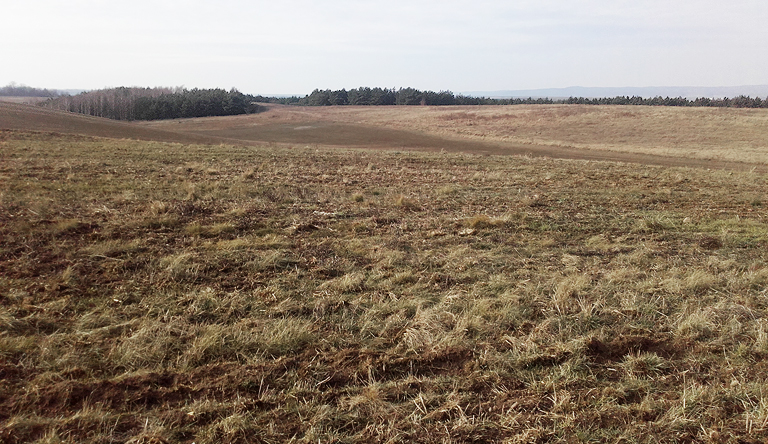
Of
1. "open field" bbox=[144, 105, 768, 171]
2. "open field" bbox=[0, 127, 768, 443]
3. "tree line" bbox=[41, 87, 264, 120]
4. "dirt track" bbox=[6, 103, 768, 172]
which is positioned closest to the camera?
"open field" bbox=[0, 127, 768, 443]

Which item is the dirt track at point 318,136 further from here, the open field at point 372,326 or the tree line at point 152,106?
the open field at point 372,326

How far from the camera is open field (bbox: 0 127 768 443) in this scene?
3.09 meters

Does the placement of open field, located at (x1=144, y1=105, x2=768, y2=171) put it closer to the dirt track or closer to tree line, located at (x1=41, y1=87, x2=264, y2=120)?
the dirt track

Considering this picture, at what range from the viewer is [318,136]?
173ft

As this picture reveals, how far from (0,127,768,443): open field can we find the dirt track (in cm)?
2461

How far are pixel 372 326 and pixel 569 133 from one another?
2230 inches

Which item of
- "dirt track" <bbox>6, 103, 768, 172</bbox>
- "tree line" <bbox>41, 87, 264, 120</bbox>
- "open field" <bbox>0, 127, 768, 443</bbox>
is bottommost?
"open field" <bbox>0, 127, 768, 443</bbox>

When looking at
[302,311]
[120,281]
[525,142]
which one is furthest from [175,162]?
[525,142]

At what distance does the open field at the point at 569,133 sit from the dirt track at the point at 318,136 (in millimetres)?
120

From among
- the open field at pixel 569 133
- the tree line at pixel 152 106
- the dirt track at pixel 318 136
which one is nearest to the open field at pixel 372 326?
the dirt track at pixel 318 136

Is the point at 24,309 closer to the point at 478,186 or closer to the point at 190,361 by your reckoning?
the point at 190,361

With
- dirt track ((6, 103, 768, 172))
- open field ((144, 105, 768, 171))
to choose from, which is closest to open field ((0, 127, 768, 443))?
dirt track ((6, 103, 768, 172))

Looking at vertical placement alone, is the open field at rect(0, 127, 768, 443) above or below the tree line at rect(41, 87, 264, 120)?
below

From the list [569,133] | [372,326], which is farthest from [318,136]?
[372,326]
